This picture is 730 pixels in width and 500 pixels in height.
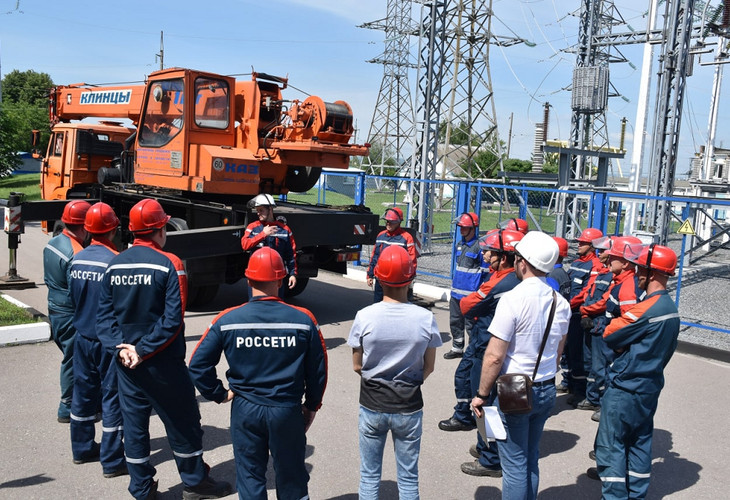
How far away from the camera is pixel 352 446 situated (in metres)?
5.23

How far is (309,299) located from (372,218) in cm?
207

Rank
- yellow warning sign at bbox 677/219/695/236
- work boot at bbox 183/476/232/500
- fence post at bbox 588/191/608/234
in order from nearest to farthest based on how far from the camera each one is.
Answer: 1. work boot at bbox 183/476/232/500
2. fence post at bbox 588/191/608/234
3. yellow warning sign at bbox 677/219/695/236

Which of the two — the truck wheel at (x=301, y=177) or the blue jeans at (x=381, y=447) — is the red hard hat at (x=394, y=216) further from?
the blue jeans at (x=381, y=447)

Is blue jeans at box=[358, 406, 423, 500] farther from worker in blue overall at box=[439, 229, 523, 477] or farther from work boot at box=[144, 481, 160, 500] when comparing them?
work boot at box=[144, 481, 160, 500]

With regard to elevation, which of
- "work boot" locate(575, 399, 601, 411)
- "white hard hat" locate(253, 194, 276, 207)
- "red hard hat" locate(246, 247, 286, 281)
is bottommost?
"work boot" locate(575, 399, 601, 411)

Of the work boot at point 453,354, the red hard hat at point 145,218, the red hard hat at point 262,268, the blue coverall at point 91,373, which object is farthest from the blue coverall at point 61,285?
the work boot at point 453,354

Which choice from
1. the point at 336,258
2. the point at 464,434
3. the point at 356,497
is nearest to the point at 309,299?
the point at 336,258

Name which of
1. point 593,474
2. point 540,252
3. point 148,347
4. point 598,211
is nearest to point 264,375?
point 148,347

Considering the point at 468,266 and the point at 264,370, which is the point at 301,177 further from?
the point at 264,370

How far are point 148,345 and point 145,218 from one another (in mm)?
829

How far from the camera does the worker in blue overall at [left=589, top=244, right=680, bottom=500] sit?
13.1 feet

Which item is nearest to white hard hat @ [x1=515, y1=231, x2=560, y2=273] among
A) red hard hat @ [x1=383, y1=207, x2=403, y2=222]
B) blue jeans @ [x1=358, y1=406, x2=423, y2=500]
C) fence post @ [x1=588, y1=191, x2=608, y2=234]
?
blue jeans @ [x1=358, y1=406, x2=423, y2=500]

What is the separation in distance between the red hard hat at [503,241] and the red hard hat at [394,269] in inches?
64.7

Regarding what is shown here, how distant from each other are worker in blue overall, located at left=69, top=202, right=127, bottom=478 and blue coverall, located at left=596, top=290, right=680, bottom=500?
3.42 m
